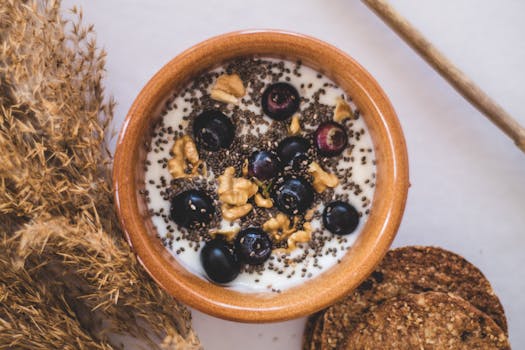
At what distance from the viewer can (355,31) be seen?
1424 mm

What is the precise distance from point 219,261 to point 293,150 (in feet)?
0.93

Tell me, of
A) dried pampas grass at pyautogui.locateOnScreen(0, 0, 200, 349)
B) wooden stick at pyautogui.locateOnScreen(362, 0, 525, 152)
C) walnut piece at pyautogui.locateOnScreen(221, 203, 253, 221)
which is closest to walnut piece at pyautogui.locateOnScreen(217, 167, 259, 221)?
walnut piece at pyautogui.locateOnScreen(221, 203, 253, 221)

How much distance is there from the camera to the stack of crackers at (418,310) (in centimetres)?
132

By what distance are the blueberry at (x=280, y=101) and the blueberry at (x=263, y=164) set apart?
0.09 meters

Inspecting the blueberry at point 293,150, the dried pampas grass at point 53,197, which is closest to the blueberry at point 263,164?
the blueberry at point 293,150

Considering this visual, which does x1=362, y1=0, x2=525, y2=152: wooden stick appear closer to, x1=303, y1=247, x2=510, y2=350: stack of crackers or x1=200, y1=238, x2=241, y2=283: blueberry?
x1=303, y1=247, x2=510, y2=350: stack of crackers

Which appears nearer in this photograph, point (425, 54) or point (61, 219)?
point (61, 219)

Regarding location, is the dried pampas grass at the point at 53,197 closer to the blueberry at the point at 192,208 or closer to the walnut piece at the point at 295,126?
the blueberry at the point at 192,208

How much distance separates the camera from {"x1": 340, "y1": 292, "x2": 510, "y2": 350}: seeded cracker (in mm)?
1318

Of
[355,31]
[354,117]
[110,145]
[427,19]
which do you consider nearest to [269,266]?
[354,117]

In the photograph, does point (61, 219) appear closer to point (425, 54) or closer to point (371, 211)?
point (371, 211)

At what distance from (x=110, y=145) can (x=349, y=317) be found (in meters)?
0.69

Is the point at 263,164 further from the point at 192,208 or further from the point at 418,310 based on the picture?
the point at 418,310

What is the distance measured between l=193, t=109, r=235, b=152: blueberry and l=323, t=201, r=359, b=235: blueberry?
0.86 feet
